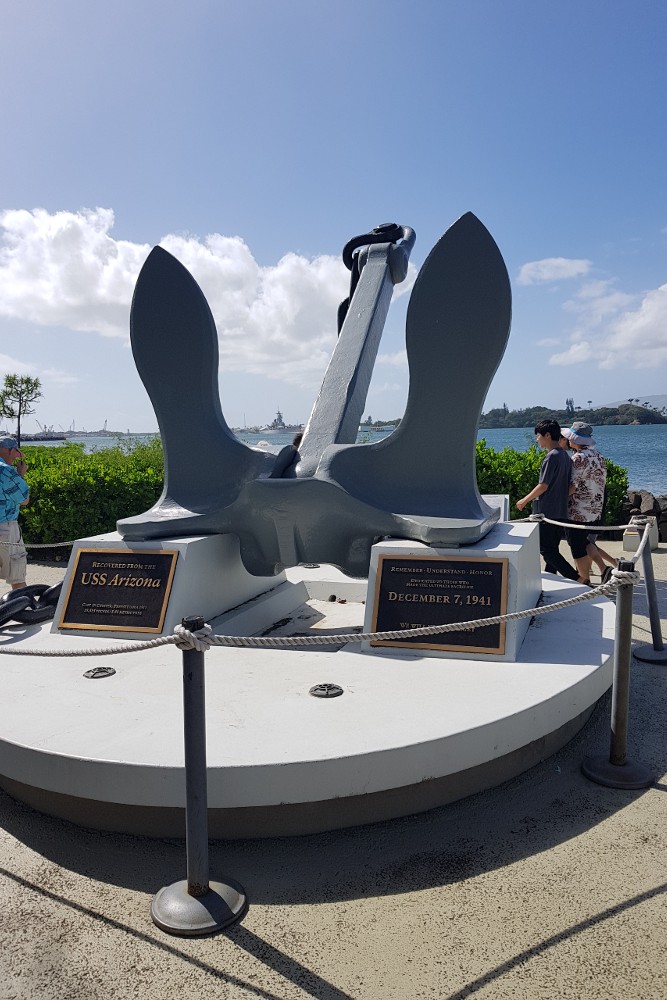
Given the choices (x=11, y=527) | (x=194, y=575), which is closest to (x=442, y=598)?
(x=194, y=575)

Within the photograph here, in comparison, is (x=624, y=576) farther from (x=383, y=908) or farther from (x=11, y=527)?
(x=11, y=527)

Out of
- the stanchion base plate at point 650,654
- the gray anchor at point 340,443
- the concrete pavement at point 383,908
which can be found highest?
the gray anchor at point 340,443

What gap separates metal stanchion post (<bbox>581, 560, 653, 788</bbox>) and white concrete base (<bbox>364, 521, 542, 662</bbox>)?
542 millimetres

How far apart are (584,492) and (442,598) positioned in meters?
2.34

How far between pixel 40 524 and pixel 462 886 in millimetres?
6838

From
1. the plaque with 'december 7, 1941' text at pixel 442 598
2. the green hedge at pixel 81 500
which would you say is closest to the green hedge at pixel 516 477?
the green hedge at pixel 81 500

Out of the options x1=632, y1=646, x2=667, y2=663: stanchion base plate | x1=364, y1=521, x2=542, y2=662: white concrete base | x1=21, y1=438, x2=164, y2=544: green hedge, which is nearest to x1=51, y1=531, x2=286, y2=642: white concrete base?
x1=364, y1=521, x2=542, y2=662: white concrete base

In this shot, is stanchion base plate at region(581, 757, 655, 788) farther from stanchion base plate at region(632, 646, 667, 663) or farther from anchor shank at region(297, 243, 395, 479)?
anchor shank at region(297, 243, 395, 479)

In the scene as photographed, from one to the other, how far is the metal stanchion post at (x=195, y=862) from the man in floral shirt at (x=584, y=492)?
3.85 meters

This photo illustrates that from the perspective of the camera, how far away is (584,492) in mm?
5336

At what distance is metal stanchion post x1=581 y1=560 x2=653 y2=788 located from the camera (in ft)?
8.45

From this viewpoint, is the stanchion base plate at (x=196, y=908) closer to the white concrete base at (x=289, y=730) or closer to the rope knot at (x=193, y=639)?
the white concrete base at (x=289, y=730)

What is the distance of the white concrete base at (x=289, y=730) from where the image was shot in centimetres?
228

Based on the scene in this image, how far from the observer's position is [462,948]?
6.07ft
